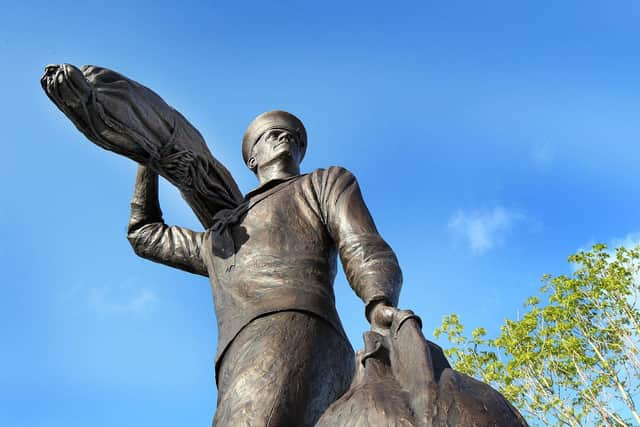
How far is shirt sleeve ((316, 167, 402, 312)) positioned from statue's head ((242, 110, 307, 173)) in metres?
0.46

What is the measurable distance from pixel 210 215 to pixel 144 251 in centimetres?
42

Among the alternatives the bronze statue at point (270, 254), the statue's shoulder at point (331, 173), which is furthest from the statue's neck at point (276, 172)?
the statue's shoulder at point (331, 173)

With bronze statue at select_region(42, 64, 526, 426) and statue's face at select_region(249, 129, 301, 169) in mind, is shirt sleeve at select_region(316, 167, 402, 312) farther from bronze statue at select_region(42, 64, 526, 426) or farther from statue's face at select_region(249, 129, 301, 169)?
statue's face at select_region(249, 129, 301, 169)

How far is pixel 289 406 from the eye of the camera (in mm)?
2721

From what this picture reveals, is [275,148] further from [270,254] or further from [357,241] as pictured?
[357,241]

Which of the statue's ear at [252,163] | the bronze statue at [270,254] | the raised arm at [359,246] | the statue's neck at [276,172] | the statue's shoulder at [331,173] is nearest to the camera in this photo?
the bronze statue at [270,254]

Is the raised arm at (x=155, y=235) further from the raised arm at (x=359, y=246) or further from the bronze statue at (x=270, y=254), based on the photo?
the raised arm at (x=359, y=246)

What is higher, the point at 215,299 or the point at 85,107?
the point at 85,107

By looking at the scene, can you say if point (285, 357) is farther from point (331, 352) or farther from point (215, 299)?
point (215, 299)

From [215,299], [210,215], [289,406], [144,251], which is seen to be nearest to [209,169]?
[210,215]

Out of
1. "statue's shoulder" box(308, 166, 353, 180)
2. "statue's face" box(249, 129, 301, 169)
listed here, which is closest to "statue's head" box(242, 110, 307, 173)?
"statue's face" box(249, 129, 301, 169)

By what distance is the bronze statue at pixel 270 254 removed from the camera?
8.03 feet

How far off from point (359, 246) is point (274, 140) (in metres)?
1.15

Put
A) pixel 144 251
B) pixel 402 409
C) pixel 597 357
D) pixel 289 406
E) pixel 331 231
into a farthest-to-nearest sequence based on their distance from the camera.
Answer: pixel 597 357
pixel 144 251
pixel 331 231
pixel 289 406
pixel 402 409
